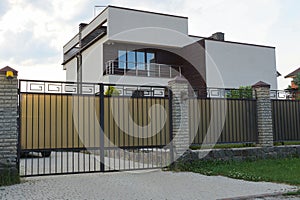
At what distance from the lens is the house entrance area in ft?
26.2

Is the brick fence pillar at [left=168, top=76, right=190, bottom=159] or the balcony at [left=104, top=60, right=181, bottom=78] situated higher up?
the balcony at [left=104, top=60, right=181, bottom=78]

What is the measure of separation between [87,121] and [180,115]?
2.63 metres

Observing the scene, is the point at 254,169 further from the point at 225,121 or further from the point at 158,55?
the point at 158,55

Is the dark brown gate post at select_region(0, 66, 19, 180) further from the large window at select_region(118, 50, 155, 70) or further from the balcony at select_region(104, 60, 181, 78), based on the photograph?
the large window at select_region(118, 50, 155, 70)

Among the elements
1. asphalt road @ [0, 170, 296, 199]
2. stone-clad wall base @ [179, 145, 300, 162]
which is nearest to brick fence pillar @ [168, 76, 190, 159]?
stone-clad wall base @ [179, 145, 300, 162]

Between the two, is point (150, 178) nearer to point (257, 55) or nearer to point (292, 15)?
point (292, 15)

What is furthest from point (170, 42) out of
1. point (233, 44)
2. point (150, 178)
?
point (150, 178)

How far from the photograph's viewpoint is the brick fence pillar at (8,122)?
7.42 m

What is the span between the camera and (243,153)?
1037cm

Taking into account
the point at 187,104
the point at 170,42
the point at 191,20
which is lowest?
the point at 187,104

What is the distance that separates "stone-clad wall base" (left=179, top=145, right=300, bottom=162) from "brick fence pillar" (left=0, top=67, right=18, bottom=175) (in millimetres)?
4363

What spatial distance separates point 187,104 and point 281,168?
3046 millimetres

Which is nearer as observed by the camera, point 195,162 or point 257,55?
point 195,162

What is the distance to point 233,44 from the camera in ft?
72.2
